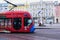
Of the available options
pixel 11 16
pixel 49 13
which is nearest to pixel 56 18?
pixel 49 13

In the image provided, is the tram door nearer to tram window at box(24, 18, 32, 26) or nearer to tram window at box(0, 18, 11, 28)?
tram window at box(24, 18, 32, 26)

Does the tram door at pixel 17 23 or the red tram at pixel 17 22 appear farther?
the tram door at pixel 17 23

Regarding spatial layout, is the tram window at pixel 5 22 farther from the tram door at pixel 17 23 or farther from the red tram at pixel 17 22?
the tram door at pixel 17 23

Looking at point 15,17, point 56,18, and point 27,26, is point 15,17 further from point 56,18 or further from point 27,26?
point 56,18

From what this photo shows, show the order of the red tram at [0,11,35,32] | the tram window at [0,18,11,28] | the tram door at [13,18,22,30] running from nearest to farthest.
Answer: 1. the red tram at [0,11,35,32]
2. the tram door at [13,18,22,30]
3. the tram window at [0,18,11,28]

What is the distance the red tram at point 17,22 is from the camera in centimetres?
2805

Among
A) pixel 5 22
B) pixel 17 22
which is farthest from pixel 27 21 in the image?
pixel 5 22

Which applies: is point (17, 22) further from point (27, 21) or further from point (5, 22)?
point (5, 22)

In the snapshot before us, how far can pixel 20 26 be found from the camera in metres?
28.1

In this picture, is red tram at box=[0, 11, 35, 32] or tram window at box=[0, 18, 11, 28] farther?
tram window at box=[0, 18, 11, 28]

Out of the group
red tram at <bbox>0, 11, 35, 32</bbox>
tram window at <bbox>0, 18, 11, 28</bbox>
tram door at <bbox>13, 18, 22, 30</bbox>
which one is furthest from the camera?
tram window at <bbox>0, 18, 11, 28</bbox>

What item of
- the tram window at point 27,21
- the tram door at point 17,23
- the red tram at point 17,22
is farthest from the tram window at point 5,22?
the tram window at point 27,21

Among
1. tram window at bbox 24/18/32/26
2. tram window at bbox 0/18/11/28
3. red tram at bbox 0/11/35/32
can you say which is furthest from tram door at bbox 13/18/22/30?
tram window at bbox 0/18/11/28

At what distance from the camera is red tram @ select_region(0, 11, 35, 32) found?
28.0 m
